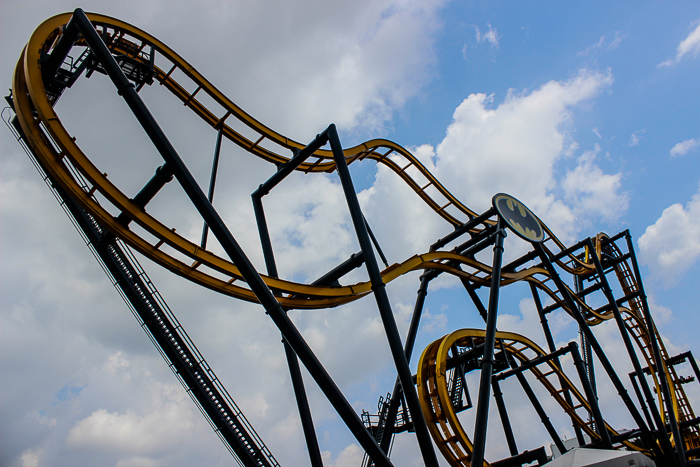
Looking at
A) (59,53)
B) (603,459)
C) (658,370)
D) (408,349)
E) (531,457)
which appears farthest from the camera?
(658,370)

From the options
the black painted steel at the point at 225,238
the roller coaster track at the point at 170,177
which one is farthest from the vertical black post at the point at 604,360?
the black painted steel at the point at 225,238

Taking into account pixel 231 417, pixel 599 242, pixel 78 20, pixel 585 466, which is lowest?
pixel 585 466

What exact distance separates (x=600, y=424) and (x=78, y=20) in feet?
41.7

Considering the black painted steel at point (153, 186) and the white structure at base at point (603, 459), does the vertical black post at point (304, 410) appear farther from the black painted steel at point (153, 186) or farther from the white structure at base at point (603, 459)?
the white structure at base at point (603, 459)

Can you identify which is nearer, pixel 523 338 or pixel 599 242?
pixel 523 338

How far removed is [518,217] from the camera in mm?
11727

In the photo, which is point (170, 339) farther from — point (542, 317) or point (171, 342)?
point (542, 317)

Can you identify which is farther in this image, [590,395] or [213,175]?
[590,395]

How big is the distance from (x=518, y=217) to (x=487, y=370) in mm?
4907

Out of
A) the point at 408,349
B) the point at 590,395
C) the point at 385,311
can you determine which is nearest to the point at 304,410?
the point at 385,311

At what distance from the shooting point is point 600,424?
36.1ft

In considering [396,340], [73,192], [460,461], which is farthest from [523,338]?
A: [73,192]

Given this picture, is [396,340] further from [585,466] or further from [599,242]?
[599,242]

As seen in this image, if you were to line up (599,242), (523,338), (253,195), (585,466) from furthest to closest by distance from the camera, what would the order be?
(599,242) < (523,338) < (253,195) < (585,466)
